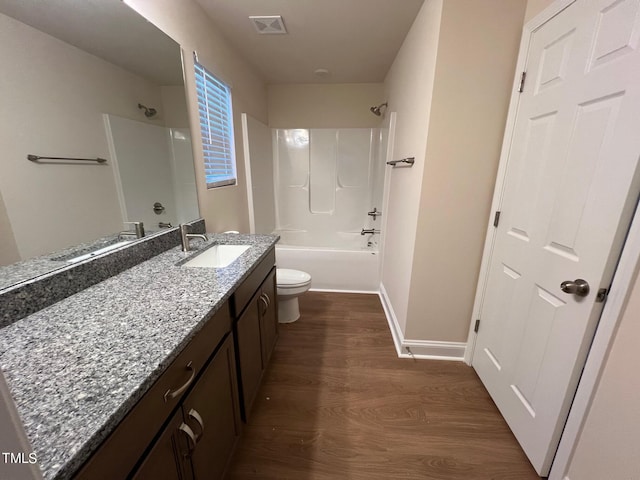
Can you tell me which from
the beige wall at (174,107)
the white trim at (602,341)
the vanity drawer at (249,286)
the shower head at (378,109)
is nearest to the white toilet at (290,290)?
the vanity drawer at (249,286)

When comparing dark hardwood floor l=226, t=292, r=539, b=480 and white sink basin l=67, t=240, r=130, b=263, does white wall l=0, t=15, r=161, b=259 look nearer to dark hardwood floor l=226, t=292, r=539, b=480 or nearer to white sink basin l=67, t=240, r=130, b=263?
white sink basin l=67, t=240, r=130, b=263

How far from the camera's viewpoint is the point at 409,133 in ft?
6.32

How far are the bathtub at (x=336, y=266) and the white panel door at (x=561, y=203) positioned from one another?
1.41 metres

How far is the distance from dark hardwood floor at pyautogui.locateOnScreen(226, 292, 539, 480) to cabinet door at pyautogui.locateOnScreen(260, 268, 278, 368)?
0.73 ft

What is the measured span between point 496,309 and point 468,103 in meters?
1.17

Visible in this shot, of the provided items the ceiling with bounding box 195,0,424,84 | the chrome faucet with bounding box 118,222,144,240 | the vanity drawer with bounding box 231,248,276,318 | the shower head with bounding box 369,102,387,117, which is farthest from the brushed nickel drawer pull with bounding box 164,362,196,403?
the shower head with bounding box 369,102,387,117

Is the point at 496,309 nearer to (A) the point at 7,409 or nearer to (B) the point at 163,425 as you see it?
(B) the point at 163,425

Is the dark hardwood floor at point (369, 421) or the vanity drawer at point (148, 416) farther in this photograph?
the dark hardwood floor at point (369, 421)

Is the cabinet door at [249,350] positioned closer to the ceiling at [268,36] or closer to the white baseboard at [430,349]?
the white baseboard at [430,349]

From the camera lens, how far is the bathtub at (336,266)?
2826mm

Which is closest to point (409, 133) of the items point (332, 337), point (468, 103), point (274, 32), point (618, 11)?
point (468, 103)

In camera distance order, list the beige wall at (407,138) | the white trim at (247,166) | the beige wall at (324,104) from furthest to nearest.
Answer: the beige wall at (324,104)
the white trim at (247,166)
the beige wall at (407,138)

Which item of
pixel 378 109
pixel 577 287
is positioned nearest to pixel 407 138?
pixel 378 109

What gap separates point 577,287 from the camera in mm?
992
